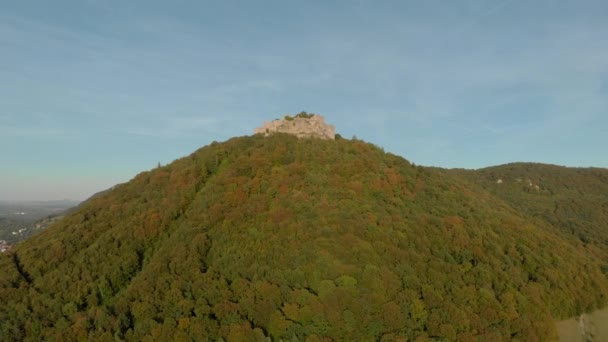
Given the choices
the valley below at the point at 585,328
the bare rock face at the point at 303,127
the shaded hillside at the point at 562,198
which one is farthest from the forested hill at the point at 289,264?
the shaded hillside at the point at 562,198

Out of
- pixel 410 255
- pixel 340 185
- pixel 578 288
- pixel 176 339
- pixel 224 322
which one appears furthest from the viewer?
pixel 340 185

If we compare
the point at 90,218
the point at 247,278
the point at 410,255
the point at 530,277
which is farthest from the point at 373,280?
the point at 90,218

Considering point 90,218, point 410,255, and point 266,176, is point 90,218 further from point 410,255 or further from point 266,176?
point 410,255

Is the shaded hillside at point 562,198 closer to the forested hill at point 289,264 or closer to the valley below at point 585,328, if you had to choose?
the valley below at point 585,328

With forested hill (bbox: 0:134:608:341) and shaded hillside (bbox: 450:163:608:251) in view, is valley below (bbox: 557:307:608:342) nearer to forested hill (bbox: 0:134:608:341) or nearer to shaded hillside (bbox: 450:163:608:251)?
forested hill (bbox: 0:134:608:341)

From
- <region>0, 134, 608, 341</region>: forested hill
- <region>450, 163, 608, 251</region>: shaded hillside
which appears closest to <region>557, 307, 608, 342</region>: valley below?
<region>0, 134, 608, 341</region>: forested hill

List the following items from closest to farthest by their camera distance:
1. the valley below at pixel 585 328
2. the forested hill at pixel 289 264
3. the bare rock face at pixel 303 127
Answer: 1. the forested hill at pixel 289 264
2. the valley below at pixel 585 328
3. the bare rock face at pixel 303 127
